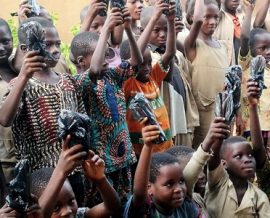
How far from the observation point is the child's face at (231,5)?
6684mm

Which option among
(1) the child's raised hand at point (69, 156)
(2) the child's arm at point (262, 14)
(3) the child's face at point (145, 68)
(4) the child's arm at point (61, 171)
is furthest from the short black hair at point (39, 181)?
(2) the child's arm at point (262, 14)

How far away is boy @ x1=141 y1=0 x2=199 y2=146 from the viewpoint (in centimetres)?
526

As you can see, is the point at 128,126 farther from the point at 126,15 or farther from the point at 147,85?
the point at 126,15

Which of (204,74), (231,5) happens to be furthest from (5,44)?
(231,5)

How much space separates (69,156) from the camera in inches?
114

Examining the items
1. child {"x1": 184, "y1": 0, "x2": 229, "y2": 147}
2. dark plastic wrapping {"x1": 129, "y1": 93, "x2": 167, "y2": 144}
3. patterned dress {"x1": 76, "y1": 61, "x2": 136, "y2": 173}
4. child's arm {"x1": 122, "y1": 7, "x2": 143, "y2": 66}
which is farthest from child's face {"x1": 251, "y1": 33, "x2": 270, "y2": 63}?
dark plastic wrapping {"x1": 129, "y1": 93, "x2": 167, "y2": 144}

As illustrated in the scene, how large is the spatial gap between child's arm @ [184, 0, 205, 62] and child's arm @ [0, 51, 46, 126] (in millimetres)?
2204

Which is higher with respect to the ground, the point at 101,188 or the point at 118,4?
the point at 118,4

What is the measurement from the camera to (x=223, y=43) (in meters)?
6.24

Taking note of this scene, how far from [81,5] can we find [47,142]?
5.18 m

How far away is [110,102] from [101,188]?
1223mm

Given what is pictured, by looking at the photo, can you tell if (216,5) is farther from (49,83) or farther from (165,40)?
(49,83)

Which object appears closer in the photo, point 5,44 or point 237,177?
point 237,177

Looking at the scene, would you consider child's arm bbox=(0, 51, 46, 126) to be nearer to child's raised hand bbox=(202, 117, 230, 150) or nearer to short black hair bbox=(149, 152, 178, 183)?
short black hair bbox=(149, 152, 178, 183)
